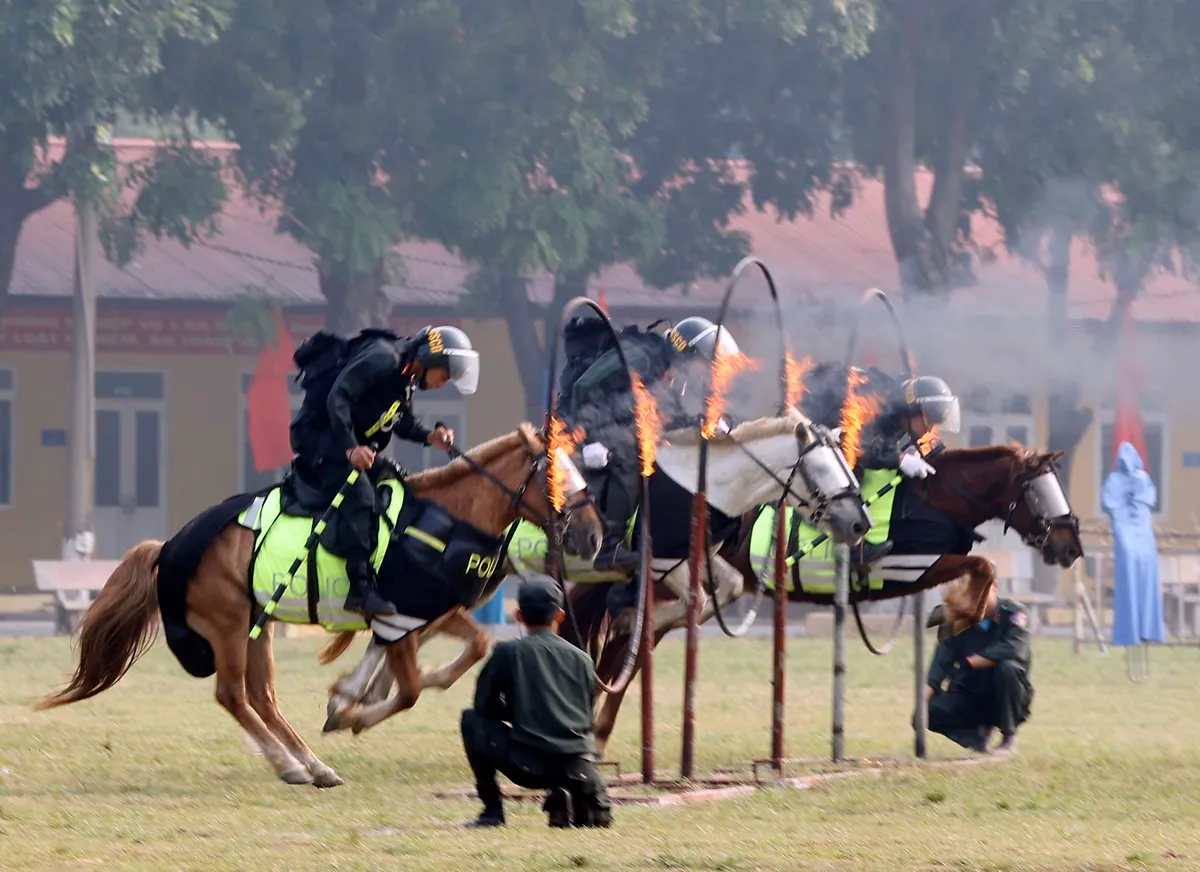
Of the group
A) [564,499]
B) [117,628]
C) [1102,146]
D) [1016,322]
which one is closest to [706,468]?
[564,499]

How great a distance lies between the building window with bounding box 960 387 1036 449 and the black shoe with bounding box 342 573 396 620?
17645mm

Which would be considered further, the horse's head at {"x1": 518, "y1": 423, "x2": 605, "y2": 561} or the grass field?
the horse's head at {"x1": 518, "y1": 423, "x2": 605, "y2": 561}

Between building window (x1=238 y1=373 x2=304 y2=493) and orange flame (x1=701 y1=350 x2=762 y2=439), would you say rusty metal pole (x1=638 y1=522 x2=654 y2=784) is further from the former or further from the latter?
building window (x1=238 y1=373 x2=304 y2=493)

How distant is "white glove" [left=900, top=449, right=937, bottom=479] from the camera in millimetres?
14203

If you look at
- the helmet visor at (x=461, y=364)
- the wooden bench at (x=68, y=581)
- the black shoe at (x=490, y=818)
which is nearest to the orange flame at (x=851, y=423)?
the helmet visor at (x=461, y=364)

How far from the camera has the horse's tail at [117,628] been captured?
12.3 metres

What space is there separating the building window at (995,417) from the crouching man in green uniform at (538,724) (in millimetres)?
19105

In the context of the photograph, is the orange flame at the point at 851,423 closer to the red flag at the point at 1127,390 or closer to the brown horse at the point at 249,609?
the brown horse at the point at 249,609

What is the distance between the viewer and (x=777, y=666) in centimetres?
1249

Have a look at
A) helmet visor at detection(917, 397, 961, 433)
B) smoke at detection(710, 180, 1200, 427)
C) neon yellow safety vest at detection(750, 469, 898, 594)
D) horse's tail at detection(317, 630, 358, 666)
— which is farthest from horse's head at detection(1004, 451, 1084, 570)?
smoke at detection(710, 180, 1200, 427)

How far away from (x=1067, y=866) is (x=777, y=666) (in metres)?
3.65

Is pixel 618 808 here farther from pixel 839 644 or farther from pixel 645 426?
pixel 839 644

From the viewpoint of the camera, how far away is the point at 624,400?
12.6 meters

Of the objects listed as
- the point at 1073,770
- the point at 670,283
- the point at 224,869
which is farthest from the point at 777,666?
the point at 670,283
